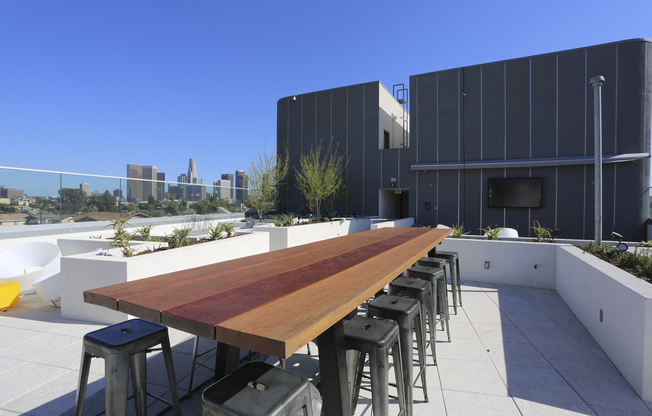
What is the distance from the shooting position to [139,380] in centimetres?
158

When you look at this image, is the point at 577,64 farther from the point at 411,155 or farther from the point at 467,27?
the point at 411,155

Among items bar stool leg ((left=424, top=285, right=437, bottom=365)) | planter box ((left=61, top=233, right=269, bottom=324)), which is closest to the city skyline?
planter box ((left=61, top=233, right=269, bottom=324))

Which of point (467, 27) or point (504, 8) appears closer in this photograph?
point (504, 8)

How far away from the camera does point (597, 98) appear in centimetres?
431

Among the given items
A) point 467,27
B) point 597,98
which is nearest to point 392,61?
point 467,27

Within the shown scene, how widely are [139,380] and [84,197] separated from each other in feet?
21.3

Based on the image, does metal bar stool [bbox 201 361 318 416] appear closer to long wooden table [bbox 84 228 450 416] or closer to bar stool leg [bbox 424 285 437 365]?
long wooden table [bbox 84 228 450 416]

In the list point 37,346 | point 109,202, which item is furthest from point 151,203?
point 37,346

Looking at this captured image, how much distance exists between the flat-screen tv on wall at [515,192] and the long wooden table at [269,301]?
1000 centimetres

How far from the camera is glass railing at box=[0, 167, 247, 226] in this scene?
18.2 feet

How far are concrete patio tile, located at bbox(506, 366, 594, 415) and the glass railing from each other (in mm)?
7453

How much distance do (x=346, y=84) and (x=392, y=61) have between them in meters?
2.30

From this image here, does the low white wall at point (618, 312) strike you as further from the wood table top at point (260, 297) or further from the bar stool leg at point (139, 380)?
the bar stool leg at point (139, 380)

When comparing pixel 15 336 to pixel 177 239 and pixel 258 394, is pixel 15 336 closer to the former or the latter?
pixel 177 239
